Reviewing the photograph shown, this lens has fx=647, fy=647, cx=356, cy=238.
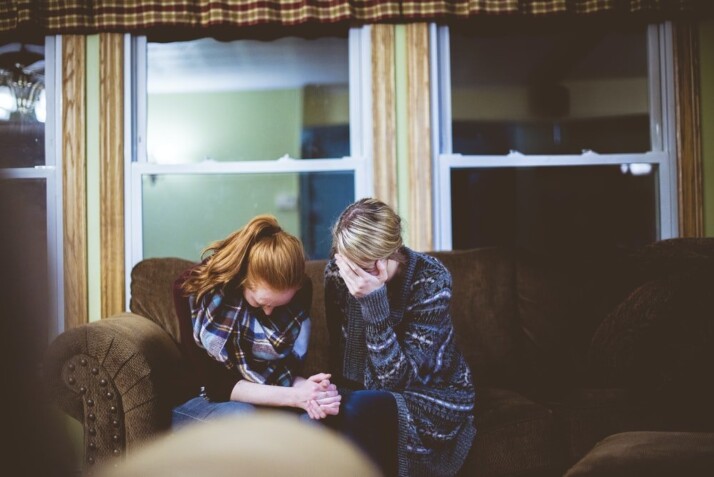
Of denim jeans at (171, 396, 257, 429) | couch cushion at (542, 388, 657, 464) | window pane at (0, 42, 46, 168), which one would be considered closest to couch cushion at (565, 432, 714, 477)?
couch cushion at (542, 388, 657, 464)

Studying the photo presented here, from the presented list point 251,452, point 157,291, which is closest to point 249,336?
point 251,452

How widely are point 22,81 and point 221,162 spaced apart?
1.00m

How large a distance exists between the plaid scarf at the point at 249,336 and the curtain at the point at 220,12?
5.14 ft

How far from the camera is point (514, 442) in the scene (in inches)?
76.2

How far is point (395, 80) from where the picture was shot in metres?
2.98

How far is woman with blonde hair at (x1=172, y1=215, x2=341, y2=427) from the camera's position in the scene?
173cm

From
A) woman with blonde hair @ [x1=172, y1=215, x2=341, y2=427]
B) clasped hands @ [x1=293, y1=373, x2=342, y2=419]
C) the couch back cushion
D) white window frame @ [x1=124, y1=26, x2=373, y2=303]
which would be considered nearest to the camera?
clasped hands @ [x1=293, y1=373, x2=342, y2=419]

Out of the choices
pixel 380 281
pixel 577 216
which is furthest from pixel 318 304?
pixel 577 216

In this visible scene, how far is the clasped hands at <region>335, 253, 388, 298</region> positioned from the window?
1.18m

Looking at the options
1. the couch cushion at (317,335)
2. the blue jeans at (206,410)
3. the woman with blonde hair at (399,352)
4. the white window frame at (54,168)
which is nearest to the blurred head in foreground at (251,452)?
the blue jeans at (206,410)

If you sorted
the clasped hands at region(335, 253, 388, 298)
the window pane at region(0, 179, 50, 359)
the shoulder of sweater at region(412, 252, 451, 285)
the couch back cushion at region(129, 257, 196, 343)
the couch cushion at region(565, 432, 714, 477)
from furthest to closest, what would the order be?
1. the couch back cushion at region(129, 257, 196, 343)
2. the shoulder of sweater at region(412, 252, 451, 285)
3. the clasped hands at region(335, 253, 388, 298)
4. the couch cushion at region(565, 432, 714, 477)
5. the window pane at region(0, 179, 50, 359)

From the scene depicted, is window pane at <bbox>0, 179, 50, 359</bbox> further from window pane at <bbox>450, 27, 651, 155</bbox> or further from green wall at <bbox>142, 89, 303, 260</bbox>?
window pane at <bbox>450, 27, 651, 155</bbox>

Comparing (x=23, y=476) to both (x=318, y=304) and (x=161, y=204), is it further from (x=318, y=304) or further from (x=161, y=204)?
(x=161, y=204)

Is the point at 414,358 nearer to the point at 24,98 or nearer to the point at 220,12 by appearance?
the point at 220,12
